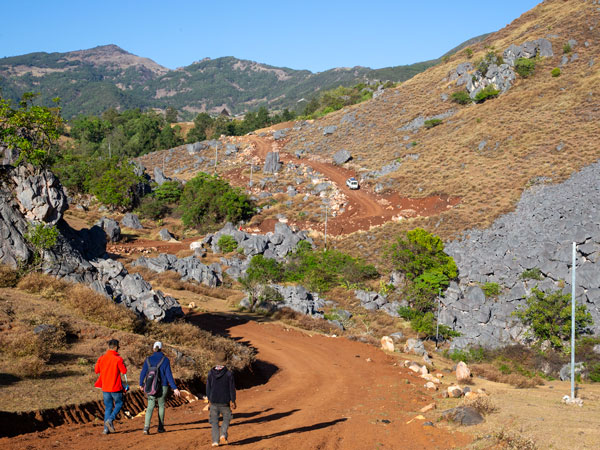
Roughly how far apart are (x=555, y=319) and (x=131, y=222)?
123 ft

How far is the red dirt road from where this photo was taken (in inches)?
312

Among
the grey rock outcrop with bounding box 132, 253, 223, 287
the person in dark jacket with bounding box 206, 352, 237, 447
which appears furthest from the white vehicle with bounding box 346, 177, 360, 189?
the person in dark jacket with bounding box 206, 352, 237, 447

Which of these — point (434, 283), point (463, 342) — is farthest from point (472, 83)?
point (463, 342)

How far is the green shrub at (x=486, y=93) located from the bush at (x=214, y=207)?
32961 millimetres

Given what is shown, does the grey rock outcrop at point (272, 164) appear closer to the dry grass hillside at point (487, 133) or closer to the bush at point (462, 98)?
the dry grass hillside at point (487, 133)

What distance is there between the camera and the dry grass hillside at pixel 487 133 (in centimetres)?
3988

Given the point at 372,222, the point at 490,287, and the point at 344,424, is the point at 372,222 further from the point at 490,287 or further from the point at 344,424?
the point at 344,424

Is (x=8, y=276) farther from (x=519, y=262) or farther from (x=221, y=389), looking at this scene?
(x=519, y=262)

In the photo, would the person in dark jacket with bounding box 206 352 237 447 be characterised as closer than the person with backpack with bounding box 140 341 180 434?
Yes

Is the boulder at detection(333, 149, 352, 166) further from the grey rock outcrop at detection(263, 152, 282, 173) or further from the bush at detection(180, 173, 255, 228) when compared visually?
the bush at detection(180, 173, 255, 228)

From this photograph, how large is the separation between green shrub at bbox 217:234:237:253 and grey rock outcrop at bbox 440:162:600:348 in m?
16.0

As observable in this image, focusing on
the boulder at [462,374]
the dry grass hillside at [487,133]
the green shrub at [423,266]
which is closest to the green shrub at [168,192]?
the dry grass hillside at [487,133]

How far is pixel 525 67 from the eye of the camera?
199 ft

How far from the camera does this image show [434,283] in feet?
88.6
